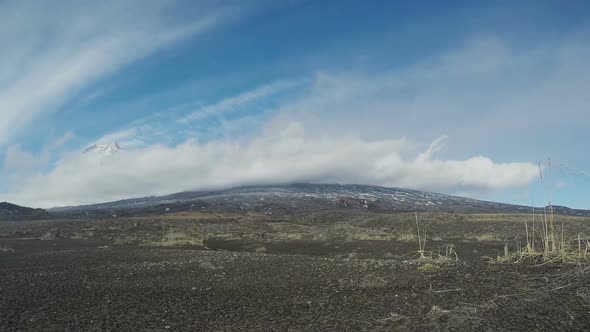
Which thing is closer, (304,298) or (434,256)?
(304,298)

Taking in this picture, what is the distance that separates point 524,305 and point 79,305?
412 inches

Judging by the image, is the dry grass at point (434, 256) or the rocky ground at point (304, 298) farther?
the dry grass at point (434, 256)

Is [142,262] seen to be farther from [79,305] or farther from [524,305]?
[524,305]

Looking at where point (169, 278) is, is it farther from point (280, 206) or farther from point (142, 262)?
point (280, 206)

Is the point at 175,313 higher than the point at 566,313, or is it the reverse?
the point at 566,313

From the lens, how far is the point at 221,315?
32.9 feet

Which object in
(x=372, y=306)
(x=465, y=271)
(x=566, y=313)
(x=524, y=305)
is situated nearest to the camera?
(x=566, y=313)

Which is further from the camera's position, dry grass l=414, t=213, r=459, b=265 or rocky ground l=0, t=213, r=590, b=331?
dry grass l=414, t=213, r=459, b=265

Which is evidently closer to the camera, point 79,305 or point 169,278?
point 79,305

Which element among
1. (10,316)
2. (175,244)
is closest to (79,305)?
(10,316)

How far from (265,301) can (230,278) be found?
4.00 m

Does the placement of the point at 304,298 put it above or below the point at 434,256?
above

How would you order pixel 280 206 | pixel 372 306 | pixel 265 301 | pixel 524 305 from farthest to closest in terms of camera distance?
pixel 280 206, pixel 265 301, pixel 372 306, pixel 524 305

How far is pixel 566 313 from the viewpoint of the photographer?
7.99m
